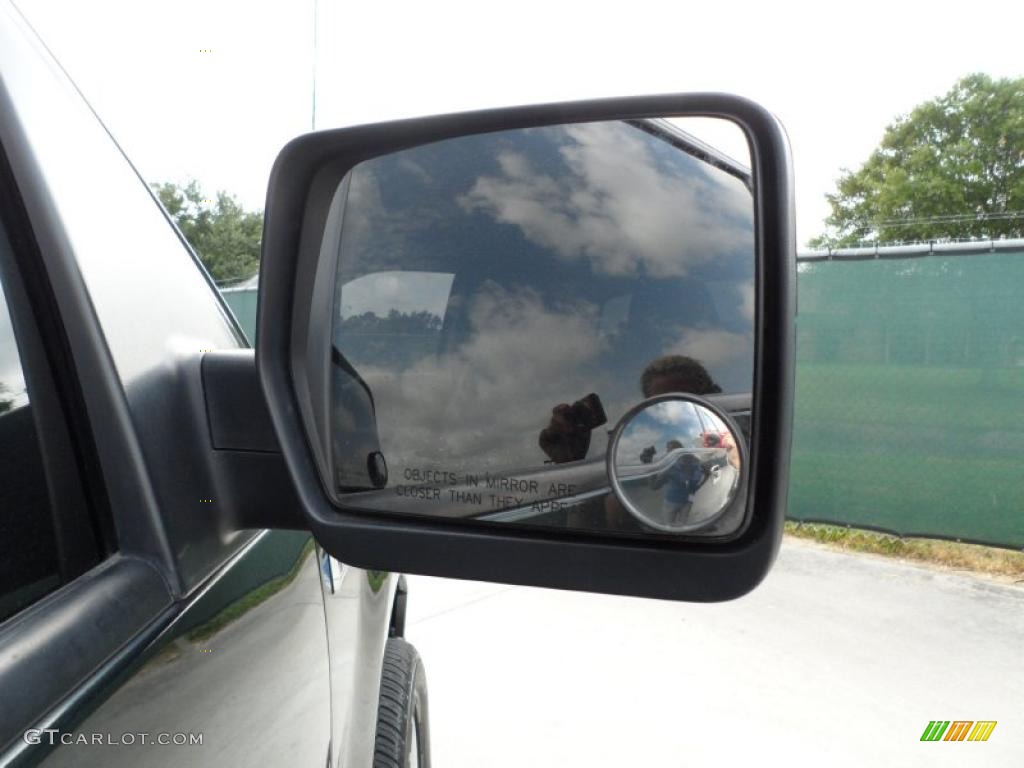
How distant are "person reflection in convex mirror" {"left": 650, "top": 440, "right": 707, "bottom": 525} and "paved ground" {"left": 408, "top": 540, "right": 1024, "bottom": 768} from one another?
2.67 m

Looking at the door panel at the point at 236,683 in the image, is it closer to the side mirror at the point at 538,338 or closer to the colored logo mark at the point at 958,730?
the side mirror at the point at 538,338

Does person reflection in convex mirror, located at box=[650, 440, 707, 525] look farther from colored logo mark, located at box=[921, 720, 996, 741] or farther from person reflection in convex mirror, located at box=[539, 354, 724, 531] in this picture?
colored logo mark, located at box=[921, 720, 996, 741]

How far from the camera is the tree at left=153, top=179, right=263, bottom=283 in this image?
191 centimetres

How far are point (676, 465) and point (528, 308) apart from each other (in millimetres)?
268

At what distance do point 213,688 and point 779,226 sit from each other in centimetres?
83

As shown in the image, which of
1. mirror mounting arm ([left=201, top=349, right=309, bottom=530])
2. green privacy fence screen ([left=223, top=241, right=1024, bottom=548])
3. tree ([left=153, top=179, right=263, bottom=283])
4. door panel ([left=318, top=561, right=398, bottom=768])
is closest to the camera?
mirror mounting arm ([left=201, top=349, right=309, bottom=530])

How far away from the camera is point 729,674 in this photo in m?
4.18

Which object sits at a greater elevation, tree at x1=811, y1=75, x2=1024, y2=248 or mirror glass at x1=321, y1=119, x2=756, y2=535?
tree at x1=811, y1=75, x2=1024, y2=248

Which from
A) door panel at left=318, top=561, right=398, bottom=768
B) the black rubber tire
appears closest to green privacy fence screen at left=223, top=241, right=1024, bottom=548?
the black rubber tire

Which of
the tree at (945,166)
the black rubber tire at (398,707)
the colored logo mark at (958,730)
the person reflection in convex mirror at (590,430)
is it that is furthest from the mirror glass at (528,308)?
the tree at (945,166)

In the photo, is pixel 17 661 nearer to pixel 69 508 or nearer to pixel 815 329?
pixel 69 508

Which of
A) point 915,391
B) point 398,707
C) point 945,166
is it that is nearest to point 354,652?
point 398,707

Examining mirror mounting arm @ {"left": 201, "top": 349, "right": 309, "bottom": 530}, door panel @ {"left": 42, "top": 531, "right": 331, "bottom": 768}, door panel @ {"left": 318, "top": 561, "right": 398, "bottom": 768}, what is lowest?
door panel @ {"left": 318, "top": 561, "right": 398, "bottom": 768}

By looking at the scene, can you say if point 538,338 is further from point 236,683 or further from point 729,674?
point 729,674
